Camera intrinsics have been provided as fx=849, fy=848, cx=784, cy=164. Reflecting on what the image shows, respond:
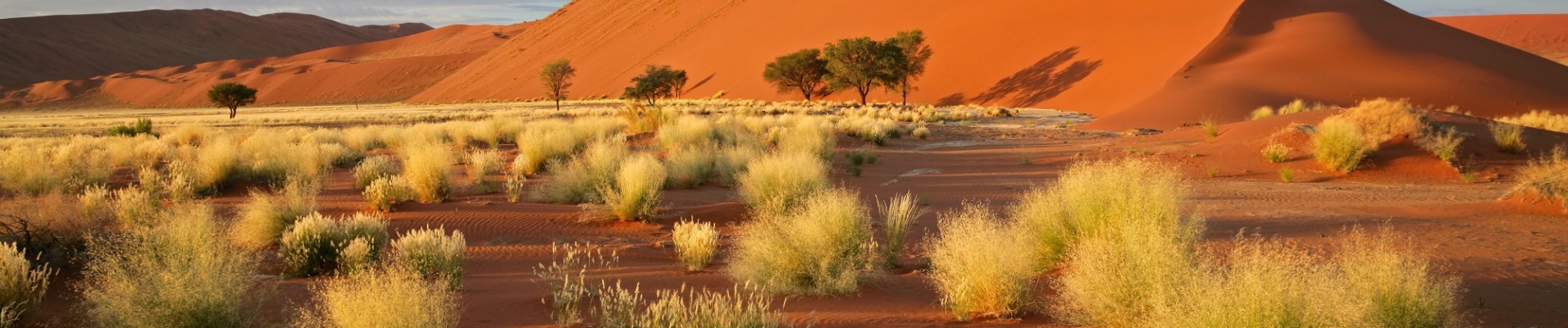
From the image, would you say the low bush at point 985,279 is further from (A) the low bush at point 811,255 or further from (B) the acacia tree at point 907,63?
(B) the acacia tree at point 907,63

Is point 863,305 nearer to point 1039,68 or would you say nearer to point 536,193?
point 536,193

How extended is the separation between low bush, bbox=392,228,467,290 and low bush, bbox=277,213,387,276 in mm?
481

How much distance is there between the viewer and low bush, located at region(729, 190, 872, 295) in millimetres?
5664

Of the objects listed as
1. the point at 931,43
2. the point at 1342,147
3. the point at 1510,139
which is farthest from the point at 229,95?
the point at 1510,139

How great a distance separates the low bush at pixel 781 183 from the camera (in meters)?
9.17

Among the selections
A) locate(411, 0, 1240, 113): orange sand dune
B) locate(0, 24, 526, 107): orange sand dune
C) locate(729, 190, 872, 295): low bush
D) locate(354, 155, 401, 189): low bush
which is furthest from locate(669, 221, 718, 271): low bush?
locate(0, 24, 526, 107): orange sand dune

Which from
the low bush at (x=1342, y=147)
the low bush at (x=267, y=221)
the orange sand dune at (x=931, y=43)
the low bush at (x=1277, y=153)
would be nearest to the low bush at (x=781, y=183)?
the low bush at (x=267, y=221)

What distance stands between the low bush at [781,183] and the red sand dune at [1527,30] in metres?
111

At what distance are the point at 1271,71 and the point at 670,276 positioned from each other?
33.6 metres

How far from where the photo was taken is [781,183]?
9383 mm

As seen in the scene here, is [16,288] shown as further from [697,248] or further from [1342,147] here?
[1342,147]

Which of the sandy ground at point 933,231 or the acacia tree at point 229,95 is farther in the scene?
the acacia tree at point 229,95

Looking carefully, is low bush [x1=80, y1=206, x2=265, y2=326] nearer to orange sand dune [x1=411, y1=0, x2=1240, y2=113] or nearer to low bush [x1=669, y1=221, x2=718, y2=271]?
low bush [x1=669, y1=221, x2=718, y2=271]

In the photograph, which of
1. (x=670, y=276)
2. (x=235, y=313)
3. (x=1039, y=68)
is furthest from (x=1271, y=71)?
(x=235, y=313)
